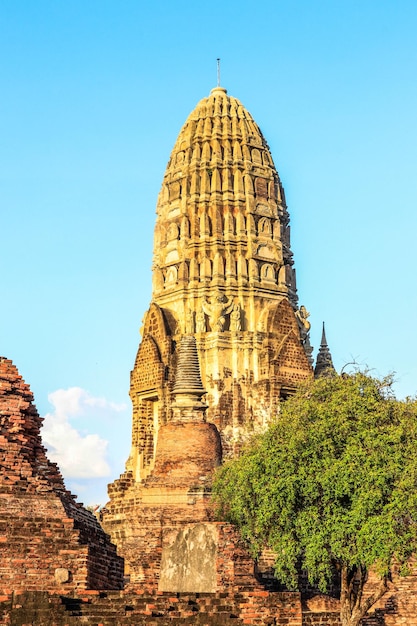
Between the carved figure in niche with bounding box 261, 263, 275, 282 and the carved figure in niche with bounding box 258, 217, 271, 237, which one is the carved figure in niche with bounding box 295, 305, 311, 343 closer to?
the carved figure in niche with bounding box 261, 263, 275, 282

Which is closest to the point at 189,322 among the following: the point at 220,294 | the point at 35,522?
the point at 220,294

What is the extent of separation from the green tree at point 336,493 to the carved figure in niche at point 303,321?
13408 mm

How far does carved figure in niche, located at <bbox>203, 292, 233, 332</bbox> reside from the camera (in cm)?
3747

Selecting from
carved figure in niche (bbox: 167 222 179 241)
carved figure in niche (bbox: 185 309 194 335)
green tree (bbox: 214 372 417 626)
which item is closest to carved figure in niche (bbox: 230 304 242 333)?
carved figure in niche (bbox: 185 309 194 335)

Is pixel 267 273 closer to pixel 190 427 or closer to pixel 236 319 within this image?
pixel 236 319

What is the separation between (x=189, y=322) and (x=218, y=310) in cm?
→ 114

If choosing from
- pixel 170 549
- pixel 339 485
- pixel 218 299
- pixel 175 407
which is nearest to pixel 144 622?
pixel 170 549

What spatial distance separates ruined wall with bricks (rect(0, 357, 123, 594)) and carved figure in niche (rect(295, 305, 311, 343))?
71.1ft

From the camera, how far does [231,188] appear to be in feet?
132

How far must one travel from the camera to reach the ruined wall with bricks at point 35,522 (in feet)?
55.3

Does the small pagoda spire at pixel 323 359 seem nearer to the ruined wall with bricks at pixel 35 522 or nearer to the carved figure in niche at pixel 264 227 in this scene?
the carved figure in niche at pixel 264 227

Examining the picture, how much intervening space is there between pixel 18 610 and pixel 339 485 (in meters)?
9.98

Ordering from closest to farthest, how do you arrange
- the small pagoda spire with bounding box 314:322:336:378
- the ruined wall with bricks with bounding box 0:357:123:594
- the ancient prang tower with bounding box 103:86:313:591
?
the ruined wall with bricks with bounding box 0:357:123:594, the ancient prang tower with bounding box 103:86:313:591, the small pagoda spire with bounding box 314:322:336:378

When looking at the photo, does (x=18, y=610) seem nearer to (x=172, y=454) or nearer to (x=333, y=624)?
(x=333, y=624)
